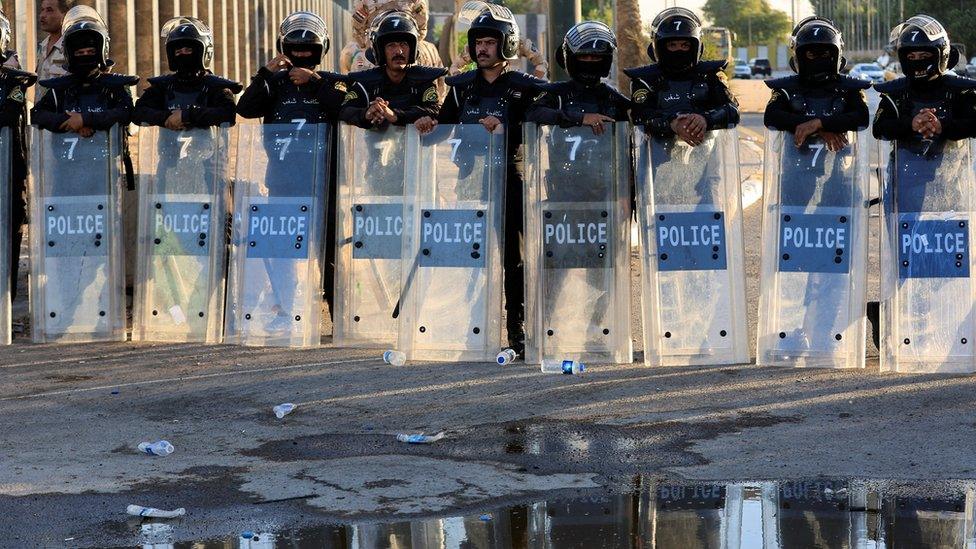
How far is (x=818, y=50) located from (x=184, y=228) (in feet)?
12.0

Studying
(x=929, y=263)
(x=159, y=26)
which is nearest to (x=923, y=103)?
(x=929, y=263)

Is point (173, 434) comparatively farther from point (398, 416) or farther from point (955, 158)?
point (955, 158)

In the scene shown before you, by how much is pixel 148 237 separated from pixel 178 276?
291 mm

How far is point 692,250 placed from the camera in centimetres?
834

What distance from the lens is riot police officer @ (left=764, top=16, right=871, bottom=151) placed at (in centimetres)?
823

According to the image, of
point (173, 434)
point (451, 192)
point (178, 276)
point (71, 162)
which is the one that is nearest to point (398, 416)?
point (173, 434)

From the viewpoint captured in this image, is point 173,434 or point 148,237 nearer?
point 173,434

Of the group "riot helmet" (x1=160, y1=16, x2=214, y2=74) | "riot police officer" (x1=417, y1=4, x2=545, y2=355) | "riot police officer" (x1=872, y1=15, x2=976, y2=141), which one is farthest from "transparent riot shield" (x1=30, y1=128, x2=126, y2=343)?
"riot police officer" (x1=872, y1=15, x2=976, y2=141)

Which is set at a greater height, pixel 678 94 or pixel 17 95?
pixel 17 95

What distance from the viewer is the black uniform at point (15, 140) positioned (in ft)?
30.2

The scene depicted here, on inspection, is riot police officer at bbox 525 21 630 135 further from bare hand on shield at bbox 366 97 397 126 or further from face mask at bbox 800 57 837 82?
face mask at bbox 800 57 837 82

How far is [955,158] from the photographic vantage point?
27.0ft

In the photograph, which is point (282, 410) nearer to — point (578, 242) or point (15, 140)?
point (578, 242)

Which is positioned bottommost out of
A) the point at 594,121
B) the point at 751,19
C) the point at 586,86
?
the point at 594,121
